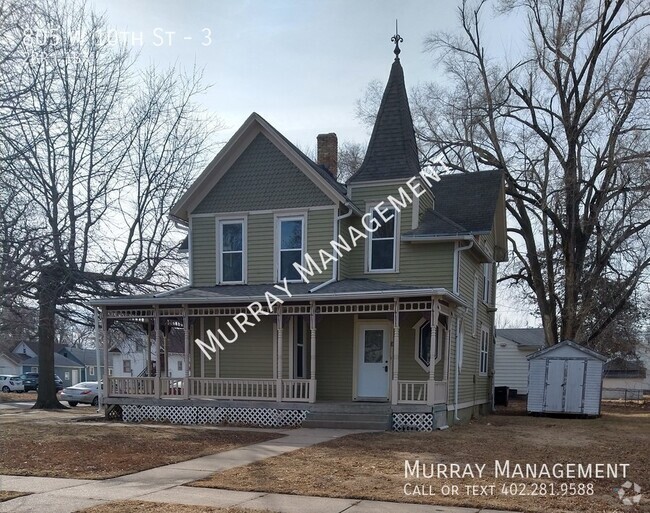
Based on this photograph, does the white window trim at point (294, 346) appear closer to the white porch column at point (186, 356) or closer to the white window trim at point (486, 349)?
the white porch column at point (186, 356)

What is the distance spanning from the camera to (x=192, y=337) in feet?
58.1

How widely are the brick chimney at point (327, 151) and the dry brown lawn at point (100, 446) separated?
9.85 m

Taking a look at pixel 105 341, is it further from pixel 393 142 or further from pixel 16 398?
pixel 16 398

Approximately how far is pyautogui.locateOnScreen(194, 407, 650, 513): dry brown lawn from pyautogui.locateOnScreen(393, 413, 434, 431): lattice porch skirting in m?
0.43

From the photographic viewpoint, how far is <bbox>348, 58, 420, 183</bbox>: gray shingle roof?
663 inches

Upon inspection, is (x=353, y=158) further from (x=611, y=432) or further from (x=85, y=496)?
(x=85, y=496)

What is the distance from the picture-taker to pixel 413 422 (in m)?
14.2

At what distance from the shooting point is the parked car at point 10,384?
47438 mm

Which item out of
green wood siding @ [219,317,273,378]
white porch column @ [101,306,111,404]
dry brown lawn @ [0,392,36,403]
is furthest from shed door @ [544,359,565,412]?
dry brown lawn @ [0,392,36,403]

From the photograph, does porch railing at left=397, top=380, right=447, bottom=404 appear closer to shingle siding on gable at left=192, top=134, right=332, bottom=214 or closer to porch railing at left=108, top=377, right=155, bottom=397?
shingle siding on gable at left=192, top=134, right=332, bottom=214

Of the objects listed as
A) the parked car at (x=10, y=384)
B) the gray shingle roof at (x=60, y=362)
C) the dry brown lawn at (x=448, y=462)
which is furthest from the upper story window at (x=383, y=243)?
the gray shingle roof at (x=60, y=362)

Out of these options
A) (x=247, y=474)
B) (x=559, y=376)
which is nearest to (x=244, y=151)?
(x=247, y=474)

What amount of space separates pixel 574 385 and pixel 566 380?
0.31m

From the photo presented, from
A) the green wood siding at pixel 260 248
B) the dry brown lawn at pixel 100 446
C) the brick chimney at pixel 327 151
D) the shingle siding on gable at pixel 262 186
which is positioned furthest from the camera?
the brick chimney at pixel 327 151
